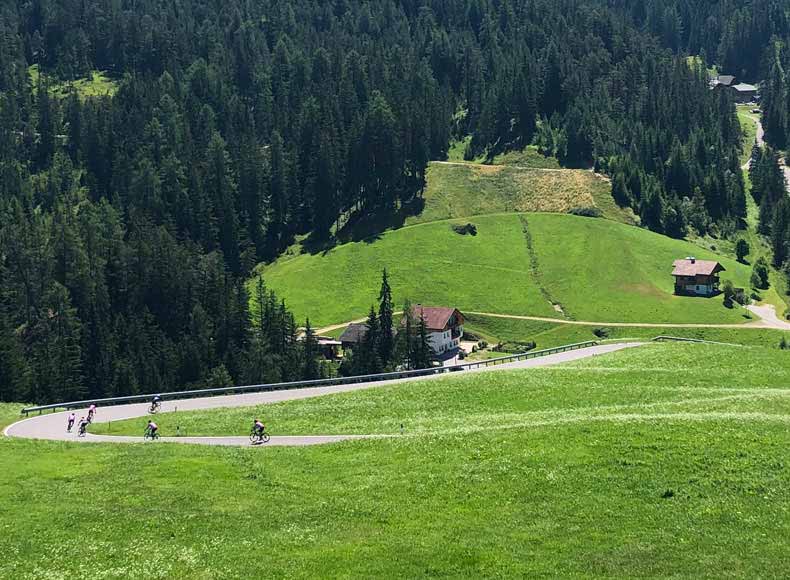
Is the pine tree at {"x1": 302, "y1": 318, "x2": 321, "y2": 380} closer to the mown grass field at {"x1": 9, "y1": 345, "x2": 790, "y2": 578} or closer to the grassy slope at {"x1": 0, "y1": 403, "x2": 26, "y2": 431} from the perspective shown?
the grassy slope at {"x1": 0, "y1": 403, "x2": 26, "y2": 431}

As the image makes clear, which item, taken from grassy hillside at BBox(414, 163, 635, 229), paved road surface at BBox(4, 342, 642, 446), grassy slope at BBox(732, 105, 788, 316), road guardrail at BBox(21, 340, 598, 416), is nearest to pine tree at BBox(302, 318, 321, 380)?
road guardrail at BBox(21, 340, 598, 416)

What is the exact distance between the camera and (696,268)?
144 meters

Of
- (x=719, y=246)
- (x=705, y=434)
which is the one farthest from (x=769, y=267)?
(x=705, y=434)

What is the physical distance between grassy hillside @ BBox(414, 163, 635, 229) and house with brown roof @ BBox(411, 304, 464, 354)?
42.9 m

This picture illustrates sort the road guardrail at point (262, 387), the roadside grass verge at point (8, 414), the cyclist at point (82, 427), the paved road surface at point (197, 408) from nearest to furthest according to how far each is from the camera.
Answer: the paved road surface at point (197, 408), the cyclist at point (82, 427), the roadside grass verge at point (8, 414), the road guardrail at point (262, 387)

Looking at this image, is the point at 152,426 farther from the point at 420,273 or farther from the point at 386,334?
the point at 420,273

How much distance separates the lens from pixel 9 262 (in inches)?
5837

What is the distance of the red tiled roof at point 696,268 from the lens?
14275cm

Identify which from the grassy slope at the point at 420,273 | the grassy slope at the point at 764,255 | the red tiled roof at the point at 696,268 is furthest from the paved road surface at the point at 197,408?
the grassy slope at the point at 764,255

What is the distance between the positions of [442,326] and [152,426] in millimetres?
68795

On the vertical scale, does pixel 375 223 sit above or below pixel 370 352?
below

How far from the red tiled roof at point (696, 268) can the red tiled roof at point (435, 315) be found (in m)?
37.3

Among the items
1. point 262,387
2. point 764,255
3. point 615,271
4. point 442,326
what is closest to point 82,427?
point 262,387

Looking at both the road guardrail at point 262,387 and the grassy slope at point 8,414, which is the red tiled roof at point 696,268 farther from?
the grassy slope at point 8,414
